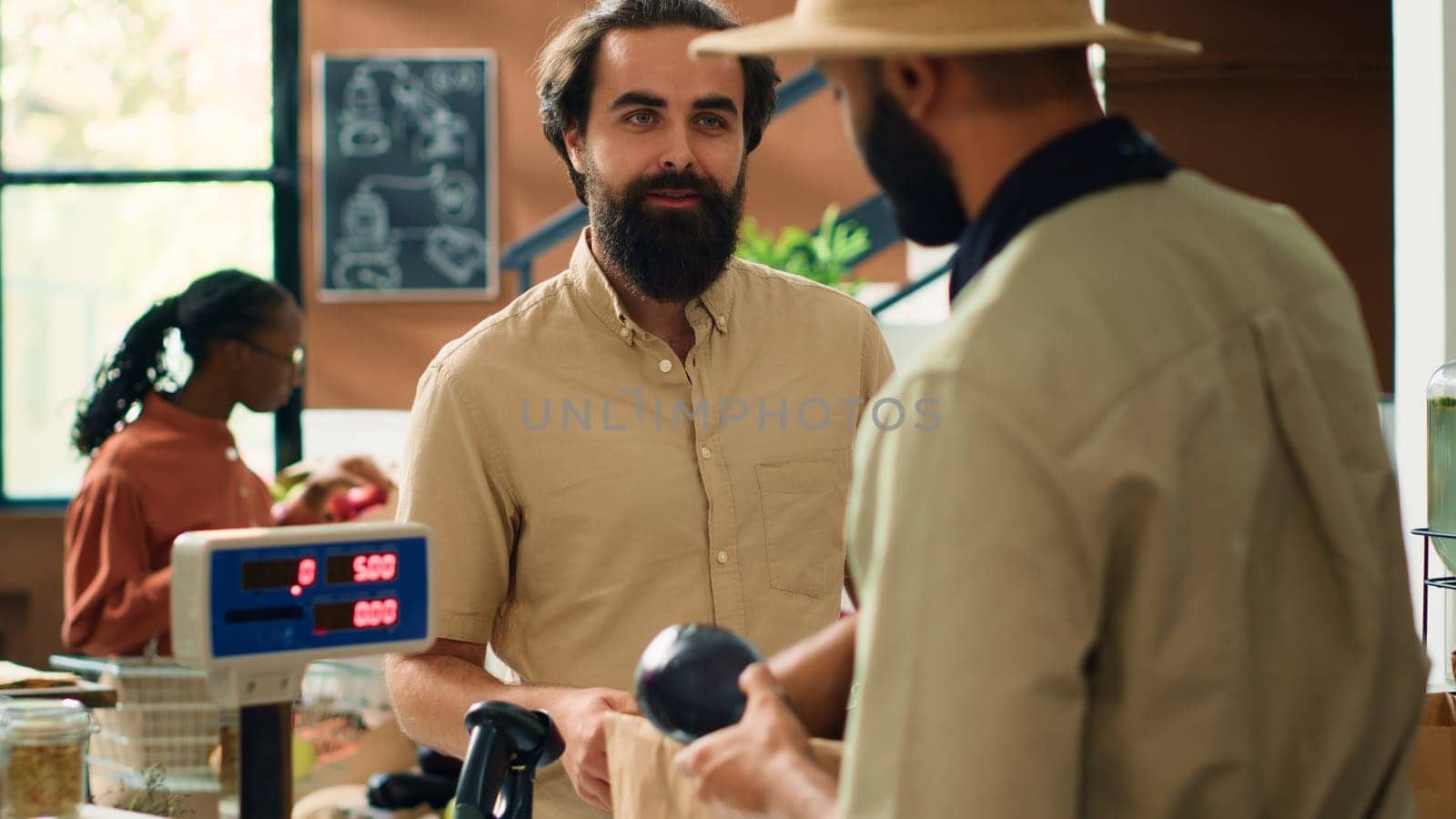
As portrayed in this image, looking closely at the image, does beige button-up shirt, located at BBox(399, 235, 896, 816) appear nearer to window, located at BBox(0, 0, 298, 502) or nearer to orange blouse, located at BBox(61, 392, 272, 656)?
orange blouse, located at BBox(61, 392, 272, 656)

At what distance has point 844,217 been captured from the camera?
17.9ft

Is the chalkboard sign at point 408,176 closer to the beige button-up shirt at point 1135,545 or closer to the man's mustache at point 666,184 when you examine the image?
the man's mustache at point 666,184

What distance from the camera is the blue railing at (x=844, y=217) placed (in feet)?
16.8

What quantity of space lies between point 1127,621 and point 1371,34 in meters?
4.31

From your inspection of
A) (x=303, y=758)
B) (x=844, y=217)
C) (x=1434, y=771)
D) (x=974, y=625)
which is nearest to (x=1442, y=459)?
(x=1434, y=771)

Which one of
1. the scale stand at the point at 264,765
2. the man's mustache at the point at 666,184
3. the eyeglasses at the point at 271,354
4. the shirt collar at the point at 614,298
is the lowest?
the scale stand at the point at 264,765

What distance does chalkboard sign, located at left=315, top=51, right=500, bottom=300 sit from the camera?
5762 mm

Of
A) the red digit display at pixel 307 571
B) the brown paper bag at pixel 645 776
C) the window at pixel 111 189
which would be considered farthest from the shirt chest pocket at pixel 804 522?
the window at pixel 111 189

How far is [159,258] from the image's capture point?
5.63 m

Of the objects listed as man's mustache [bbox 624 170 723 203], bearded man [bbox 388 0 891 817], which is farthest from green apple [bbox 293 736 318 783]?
man's mustache [bbox 624 170 723 203]

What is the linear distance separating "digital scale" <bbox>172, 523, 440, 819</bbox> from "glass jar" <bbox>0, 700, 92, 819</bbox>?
1.34ft

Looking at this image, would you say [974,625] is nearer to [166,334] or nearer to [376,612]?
[376,612]

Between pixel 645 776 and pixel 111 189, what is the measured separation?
202 inches

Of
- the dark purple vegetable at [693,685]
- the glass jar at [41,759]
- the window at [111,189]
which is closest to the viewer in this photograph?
the dark purple vegetable at [693,685]
